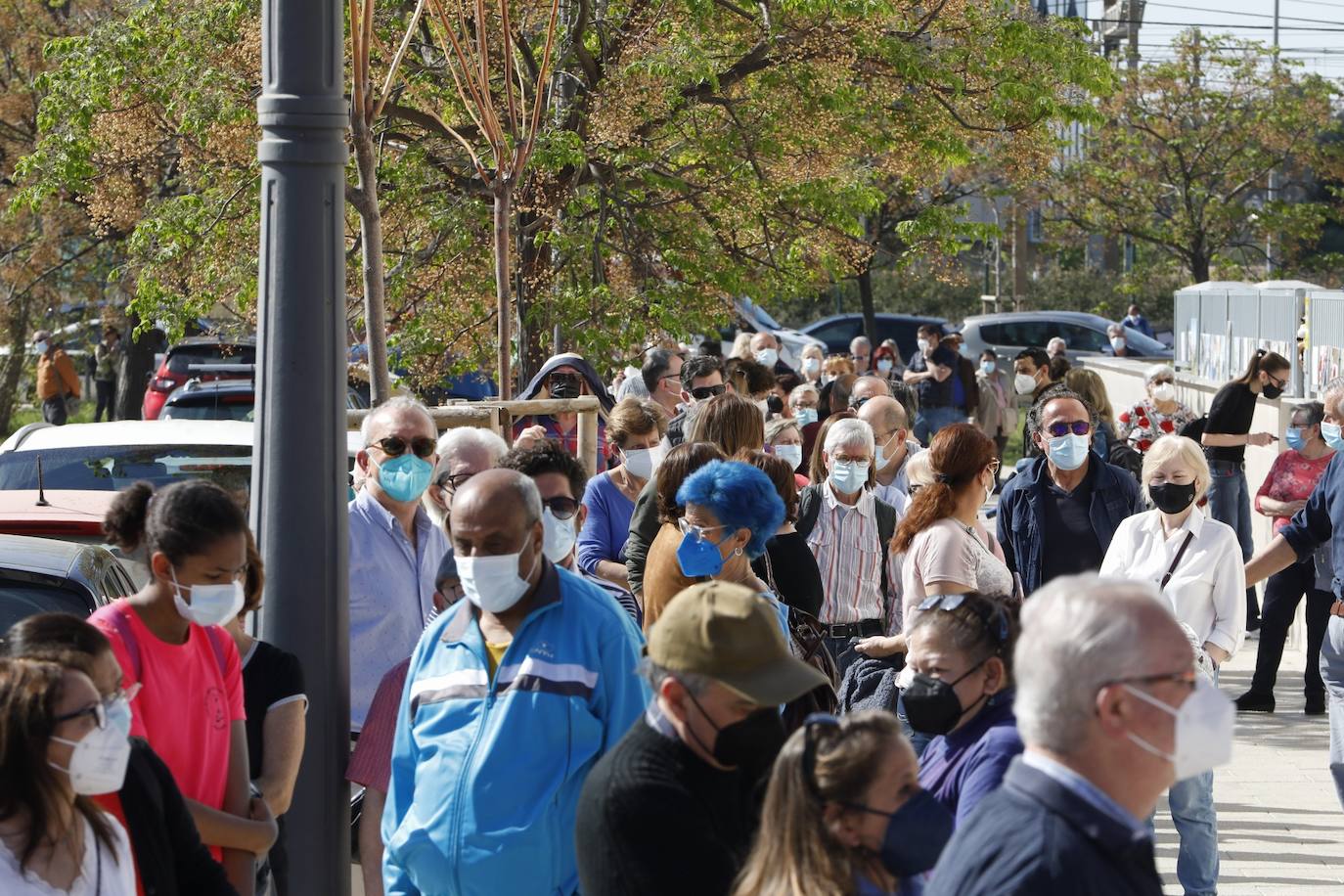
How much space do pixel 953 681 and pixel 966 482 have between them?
7.74 feet

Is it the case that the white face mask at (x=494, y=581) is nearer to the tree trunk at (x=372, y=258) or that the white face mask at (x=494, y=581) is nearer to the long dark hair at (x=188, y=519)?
the long dark hair at (x=188, y=519)

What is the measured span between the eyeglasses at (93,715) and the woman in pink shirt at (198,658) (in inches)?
25.2

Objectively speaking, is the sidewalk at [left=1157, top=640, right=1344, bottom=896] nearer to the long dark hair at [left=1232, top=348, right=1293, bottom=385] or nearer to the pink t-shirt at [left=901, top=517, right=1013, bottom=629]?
the pink t-shirt at [left=901, top=517, right=1013, bottom=629]

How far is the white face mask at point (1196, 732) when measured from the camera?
2.62m

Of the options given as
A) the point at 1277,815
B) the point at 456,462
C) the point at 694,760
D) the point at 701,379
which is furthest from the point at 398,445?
the point at 701,379

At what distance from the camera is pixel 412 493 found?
227 inches

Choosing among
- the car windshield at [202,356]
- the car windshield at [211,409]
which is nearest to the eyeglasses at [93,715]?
the car windshield at [211,409]

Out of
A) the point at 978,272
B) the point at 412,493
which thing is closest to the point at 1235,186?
the point at 978,272

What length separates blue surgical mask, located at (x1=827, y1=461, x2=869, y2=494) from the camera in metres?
7.64

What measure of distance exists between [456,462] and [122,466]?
2.92 meters

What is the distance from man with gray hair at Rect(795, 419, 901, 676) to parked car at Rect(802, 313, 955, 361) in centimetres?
3239

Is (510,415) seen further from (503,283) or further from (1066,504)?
(1066,504)

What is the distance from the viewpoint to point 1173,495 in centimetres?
680

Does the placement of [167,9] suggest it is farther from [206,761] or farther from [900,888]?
[900,888]
